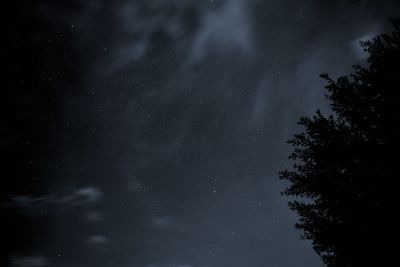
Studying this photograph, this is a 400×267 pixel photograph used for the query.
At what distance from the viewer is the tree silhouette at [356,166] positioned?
17.0ft

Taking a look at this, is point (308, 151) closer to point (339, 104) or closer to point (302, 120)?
point (302, 120)

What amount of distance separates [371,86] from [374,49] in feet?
3.40

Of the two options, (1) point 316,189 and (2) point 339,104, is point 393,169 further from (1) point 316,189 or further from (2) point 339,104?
(2) point 339,104

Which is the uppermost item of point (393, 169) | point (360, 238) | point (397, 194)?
point (393, 169)

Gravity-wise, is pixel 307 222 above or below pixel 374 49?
below

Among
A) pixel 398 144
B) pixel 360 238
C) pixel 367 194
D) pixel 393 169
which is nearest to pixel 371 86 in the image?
pixel 398 144

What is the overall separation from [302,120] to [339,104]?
3.28ft

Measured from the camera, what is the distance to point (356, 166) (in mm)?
5664

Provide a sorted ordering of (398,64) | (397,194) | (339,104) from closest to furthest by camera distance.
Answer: (397,194) < (398,64) < (339,104)

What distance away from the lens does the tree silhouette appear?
204 inches

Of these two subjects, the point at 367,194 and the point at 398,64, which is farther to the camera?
the point at 398,64

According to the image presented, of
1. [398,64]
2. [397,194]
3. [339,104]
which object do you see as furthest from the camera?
[339,104]

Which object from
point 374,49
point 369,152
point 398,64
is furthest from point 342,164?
point 374,49

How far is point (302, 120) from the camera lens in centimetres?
647
